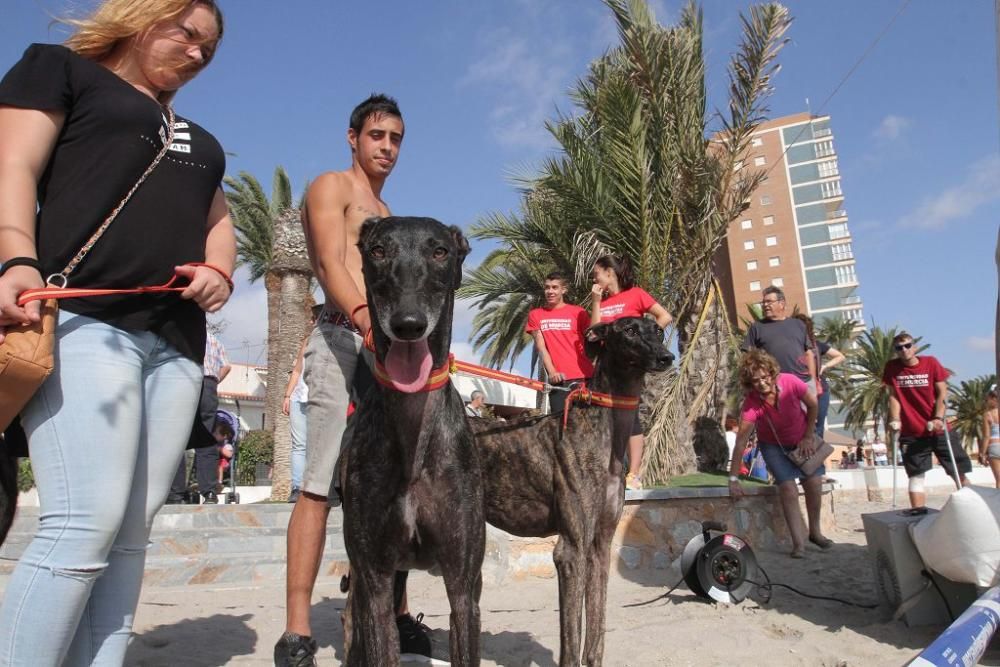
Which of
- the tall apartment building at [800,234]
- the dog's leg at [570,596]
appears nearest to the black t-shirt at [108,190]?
the dog's leg at [570,596]

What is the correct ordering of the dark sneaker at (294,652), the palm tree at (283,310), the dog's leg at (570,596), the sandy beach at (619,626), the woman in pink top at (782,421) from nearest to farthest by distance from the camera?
the dark sneaker at (294,652) → the dog's leg at (570,596) → the sandy beach at (619,626) → the woman in pink top at (782,421) → the palm tree at (283,310)

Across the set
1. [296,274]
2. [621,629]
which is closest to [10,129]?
[621,629]

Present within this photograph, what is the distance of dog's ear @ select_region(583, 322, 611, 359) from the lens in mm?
4257

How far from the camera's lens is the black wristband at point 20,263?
184cm

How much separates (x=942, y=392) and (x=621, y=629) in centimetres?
561

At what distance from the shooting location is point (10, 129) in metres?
1.95

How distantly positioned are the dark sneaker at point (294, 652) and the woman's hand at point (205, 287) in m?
1.56

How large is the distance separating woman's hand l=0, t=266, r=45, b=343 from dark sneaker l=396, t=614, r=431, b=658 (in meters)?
2.57

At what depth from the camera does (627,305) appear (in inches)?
245

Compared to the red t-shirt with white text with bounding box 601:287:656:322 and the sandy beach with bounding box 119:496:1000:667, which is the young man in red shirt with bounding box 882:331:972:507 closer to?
the sandy beach with bounding box 119:496:1000:667

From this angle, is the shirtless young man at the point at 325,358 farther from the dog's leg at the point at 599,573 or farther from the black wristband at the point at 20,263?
the dog's leg at the point at 599,573

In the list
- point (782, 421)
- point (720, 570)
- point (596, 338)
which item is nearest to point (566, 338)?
point (596, 338)

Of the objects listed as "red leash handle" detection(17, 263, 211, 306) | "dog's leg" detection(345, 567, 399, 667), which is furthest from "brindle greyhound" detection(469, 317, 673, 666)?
"red leash handle" detection(17, 263, 211, 306)

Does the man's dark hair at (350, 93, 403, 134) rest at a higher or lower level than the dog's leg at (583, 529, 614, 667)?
higher
